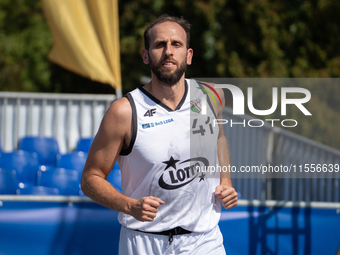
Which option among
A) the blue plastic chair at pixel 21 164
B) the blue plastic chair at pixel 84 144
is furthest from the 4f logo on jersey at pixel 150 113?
the blue plastic chair at pixel 84 144

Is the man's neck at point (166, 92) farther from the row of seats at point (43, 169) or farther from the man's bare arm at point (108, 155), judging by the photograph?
the row of seats at point (43, 169)

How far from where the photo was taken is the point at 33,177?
16.0ft

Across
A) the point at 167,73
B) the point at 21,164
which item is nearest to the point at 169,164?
the point at 167,73

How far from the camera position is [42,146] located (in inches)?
210

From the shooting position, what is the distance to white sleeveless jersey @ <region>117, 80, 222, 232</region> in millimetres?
1945

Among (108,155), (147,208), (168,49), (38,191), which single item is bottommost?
(38,191)

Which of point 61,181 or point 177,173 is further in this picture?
point 61,181

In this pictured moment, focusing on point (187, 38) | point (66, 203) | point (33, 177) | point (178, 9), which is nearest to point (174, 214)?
point (187, 38)

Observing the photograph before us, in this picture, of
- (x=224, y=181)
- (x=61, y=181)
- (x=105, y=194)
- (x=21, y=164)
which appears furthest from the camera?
(x=21, y=164)

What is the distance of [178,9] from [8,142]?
6.51 metres

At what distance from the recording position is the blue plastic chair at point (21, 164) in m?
4.73

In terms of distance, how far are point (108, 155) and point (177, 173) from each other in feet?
1.19

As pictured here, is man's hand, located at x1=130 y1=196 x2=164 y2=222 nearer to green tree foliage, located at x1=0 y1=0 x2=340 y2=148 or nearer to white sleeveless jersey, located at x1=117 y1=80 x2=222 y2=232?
white sleeveless jersey, located at x1=117 y1=80 x2=222 y2=232

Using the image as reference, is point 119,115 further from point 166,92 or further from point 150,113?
point 166,92
